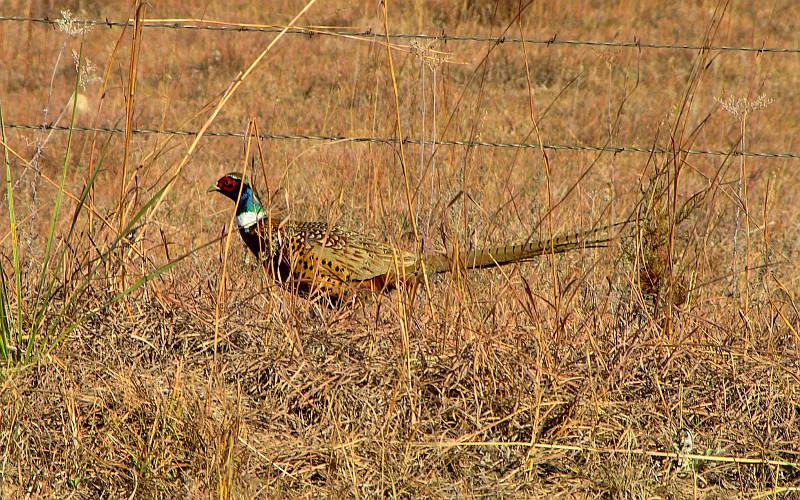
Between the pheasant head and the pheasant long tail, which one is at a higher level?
the pheasant long tail

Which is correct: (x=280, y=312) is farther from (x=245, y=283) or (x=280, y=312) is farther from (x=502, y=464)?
(x=502, y=464)

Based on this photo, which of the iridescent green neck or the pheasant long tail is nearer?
the pheasant long tail

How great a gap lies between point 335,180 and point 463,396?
3814 millimetres

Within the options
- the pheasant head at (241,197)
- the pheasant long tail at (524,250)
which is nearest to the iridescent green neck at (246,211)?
the pheasant head at (241,197)

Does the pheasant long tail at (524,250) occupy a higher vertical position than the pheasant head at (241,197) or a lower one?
higher

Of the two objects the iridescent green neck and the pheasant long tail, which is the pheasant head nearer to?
the iridescent green neck

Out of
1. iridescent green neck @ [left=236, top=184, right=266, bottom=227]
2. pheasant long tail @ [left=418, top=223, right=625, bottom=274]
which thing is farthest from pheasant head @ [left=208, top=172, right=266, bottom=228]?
pheasant long tail @ [left=418, top=223, right=625, bottom=274]

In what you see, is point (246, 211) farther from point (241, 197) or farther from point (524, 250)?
point (524, 250)

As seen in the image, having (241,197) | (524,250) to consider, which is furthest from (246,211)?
(524,250)

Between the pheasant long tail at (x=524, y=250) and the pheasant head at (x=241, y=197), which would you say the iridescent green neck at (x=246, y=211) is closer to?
the pheasant head at (x=241, y=197)

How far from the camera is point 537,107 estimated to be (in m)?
9.60

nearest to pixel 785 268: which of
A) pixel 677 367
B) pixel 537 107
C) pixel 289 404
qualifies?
pixel 677 367

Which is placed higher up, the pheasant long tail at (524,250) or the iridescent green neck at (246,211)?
the pheasant long tail at (524,250)

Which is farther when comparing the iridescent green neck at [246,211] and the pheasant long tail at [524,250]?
the iridescent green neck at [246,211]
